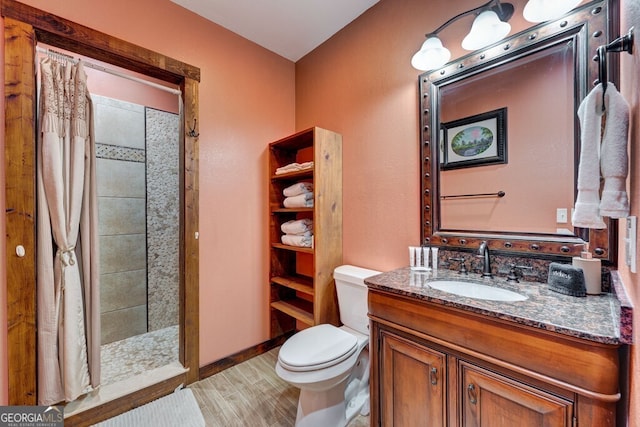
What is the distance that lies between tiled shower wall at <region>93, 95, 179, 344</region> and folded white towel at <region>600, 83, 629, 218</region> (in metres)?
3.04

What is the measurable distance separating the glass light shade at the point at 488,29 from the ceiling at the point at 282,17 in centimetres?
89

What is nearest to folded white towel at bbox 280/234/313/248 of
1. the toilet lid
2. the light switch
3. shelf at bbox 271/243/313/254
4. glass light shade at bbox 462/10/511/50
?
shelf at bbox 271/243/313/254

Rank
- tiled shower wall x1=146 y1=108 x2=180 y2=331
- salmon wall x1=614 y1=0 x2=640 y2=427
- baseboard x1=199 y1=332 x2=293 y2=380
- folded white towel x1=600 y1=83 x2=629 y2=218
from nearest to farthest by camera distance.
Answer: salmon wall x1=614 y1=0 x2=640 y2=427, folded white towel x1=600 y1=83 x2=629 y2=218, baseboard x1=199 y1=332 x2=293 y2=380, tiled shower wall x1=146 y1=108 x2=180 y2=331

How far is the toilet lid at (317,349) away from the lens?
1316 millimetres

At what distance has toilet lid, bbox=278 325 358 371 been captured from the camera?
132 cm

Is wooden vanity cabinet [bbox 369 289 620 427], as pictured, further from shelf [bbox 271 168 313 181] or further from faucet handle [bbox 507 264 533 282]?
shelf [bbox 271 168 313 181]

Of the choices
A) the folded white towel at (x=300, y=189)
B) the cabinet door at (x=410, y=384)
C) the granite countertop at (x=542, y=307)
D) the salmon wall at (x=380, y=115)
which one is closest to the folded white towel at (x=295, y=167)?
the folded white towel at (x=300, y=189)

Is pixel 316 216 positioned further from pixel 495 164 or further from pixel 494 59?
pixel 494 59

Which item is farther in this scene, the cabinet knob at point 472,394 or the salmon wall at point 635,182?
the cabinet knob at point 472,394

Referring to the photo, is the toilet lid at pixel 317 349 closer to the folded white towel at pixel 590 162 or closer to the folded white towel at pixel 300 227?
the folded white towel at pixel 300 227

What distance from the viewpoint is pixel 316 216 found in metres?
1.92

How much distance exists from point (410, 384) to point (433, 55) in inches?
65.9

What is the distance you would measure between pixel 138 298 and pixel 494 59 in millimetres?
3288

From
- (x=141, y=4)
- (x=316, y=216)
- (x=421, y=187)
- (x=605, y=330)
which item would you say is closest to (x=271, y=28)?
(x=141, y=4)
